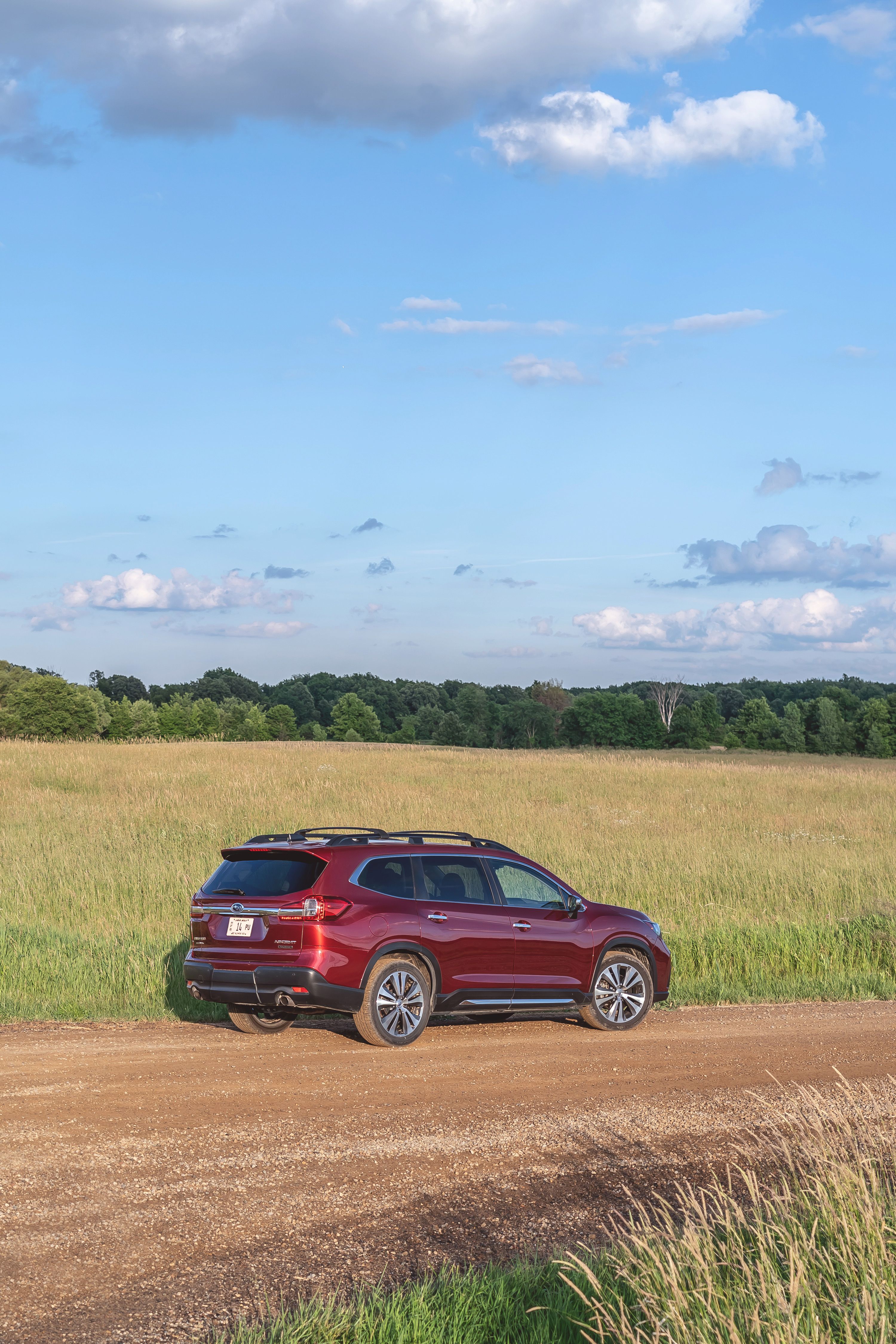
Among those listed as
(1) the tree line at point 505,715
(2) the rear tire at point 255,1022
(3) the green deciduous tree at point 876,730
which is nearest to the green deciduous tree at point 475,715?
(1) the tree line at point 505,715

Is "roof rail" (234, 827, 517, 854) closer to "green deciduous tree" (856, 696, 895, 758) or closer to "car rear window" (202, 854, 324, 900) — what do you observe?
"car rear window" (202, 854, 324, 900)

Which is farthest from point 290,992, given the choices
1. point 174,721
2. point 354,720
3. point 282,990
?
point 354,720

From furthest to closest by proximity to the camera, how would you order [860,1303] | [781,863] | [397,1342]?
[781,863]
[397,1342]
[860,1303]

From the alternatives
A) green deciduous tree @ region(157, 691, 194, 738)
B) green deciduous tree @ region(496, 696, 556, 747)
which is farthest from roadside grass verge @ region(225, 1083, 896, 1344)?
green deciduous tree @ region(496, 696, 556, 747)

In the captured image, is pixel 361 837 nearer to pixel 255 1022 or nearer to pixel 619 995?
pixel 255 1022

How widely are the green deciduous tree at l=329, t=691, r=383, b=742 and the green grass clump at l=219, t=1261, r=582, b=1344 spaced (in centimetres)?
12076

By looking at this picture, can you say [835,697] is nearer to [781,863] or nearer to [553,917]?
[781,863]

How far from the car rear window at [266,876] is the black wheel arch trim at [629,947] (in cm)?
299

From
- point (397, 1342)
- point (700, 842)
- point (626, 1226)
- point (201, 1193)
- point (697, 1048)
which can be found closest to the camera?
point (397, 1342)

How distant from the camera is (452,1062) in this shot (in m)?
9.26

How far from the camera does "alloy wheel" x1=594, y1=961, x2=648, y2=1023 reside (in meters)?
11.1

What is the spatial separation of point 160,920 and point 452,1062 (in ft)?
24.7

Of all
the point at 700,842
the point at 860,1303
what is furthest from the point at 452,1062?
the point at 700,842

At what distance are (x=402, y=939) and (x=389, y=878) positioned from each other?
558 millimetres
